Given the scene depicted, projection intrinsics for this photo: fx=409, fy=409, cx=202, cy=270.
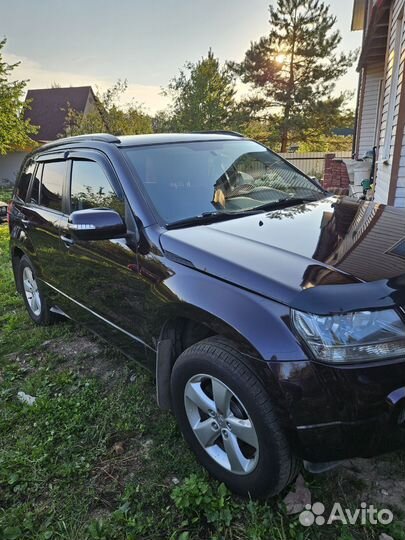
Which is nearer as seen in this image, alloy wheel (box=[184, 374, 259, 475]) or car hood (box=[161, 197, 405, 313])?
car hood (box=[161, 197, 405, 313])

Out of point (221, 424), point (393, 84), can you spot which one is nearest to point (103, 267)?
point (221, 424)

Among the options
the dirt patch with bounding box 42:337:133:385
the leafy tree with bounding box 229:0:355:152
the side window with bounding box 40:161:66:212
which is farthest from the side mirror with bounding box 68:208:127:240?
the leafy tree with bounding box 229:0:355:152

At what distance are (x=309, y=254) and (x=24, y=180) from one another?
3449 millimetres

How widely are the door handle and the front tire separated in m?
1.44

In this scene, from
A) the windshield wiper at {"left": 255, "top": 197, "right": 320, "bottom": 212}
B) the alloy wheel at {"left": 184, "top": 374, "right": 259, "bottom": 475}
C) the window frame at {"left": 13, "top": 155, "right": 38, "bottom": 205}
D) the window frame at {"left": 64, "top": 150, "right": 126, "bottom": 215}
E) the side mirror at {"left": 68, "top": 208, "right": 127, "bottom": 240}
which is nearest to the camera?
the alloy wheel at {"left": 184, "top": 374, "right": 259, "bottom": 475}

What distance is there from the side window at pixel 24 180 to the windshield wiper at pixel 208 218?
2.37 m

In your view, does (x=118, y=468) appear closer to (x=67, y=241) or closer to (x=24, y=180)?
(x=67, y=241)

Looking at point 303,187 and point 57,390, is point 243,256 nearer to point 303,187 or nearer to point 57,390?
point 303,187

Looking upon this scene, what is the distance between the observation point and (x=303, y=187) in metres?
3.23

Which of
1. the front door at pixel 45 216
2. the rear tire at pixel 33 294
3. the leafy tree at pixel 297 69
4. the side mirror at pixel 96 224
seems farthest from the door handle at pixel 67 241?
the leafy tree at pixel 297 69

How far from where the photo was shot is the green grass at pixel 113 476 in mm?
1901

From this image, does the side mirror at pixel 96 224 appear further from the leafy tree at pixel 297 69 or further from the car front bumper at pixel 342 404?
the leafy tree at pixel 297 69

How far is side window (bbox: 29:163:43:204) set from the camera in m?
3.85

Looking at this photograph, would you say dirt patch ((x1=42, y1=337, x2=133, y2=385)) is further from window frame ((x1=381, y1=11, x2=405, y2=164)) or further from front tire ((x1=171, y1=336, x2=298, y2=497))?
window frame ((x1=381, y1=11, x2=405, y2=164))
